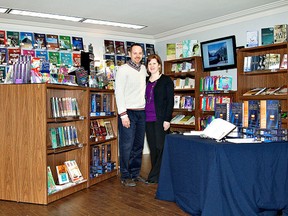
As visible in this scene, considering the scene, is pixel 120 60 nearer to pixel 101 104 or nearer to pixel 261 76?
pixel 101 104

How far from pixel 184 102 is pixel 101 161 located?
218 cm

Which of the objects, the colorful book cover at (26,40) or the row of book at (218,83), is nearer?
the row of book at (218,83)

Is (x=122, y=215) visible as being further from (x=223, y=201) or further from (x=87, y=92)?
(x=87, y=92)

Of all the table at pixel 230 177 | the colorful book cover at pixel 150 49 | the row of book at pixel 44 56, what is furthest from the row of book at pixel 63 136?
the colorful book cover at pixel 150 49

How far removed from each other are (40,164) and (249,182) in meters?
2.08

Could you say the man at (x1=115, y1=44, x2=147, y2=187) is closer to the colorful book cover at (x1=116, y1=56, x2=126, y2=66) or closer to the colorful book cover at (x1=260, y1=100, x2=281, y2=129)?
the colorful book cover at (x1=260, y1=100, x2=281, y2=129)

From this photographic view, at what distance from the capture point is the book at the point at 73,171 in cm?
409

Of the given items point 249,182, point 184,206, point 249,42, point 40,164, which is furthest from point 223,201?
point 249,42

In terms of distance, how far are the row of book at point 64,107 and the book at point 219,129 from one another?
1707 millimetres

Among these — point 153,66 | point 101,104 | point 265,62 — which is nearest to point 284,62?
point 265,62

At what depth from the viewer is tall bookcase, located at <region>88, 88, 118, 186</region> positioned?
450 centimetres

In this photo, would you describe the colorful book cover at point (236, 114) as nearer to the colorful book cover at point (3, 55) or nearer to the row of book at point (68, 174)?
the row of book at point (68, 174)

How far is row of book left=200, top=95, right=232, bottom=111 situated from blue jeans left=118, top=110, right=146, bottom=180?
175 centimetres

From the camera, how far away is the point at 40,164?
141 inches
